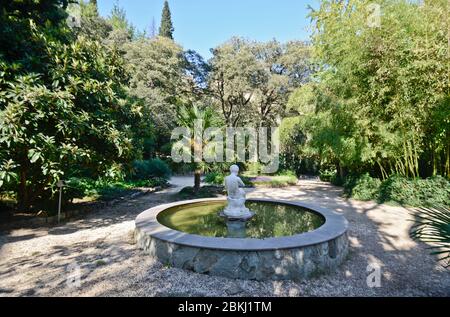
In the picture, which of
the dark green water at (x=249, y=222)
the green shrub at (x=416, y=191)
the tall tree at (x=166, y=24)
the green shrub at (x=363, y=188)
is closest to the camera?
the dark green water at (x=249, y=222)

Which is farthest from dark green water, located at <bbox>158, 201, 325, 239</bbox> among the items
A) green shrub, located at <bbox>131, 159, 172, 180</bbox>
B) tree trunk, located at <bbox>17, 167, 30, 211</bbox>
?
green shrub, located at <bbox>131, 159, 172, 180</bbox>

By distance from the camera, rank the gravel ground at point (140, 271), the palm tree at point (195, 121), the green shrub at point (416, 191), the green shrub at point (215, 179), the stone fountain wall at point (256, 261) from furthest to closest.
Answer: the green shrub at point (215, 179) < the palm tree at point (195, 121) < the green shrub at point (416, 191) < the stone fountain wall at point (256, 261) < the gravel ground at point (140, 271)

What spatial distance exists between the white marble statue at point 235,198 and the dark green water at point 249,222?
0.61 feet

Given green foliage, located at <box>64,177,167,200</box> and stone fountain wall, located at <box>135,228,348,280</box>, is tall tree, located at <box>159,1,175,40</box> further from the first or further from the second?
stone fountain wall, located at <box>135,228,348,280</box>

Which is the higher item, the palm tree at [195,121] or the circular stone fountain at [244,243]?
the palm tree at [195,121]

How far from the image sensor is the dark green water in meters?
5.16

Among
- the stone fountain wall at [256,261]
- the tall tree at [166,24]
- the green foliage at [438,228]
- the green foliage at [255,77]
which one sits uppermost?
the tall tree at [166,24]

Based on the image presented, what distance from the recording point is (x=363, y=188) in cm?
1065

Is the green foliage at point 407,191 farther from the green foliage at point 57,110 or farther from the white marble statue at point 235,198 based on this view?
the green foliage at point 57,110

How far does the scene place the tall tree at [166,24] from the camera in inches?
1166

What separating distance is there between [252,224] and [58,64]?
5.61 metres

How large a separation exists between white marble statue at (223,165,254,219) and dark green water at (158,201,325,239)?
0.19m

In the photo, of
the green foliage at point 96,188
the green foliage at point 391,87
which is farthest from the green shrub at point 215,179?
the green foliage at point 391,87
